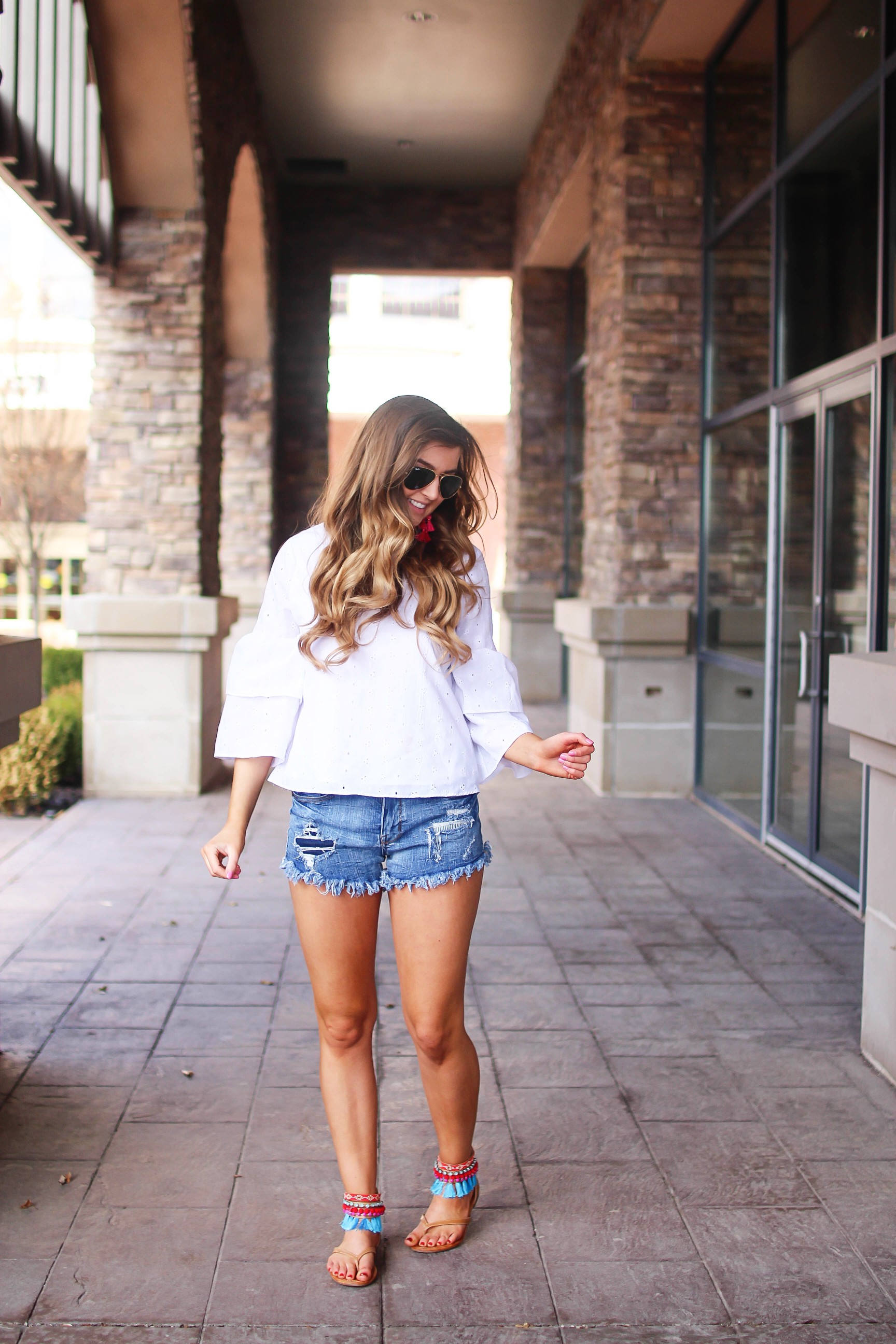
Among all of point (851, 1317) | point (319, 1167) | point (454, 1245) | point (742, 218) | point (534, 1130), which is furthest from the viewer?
point (742, 218)

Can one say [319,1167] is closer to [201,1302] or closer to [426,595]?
[201,1302]

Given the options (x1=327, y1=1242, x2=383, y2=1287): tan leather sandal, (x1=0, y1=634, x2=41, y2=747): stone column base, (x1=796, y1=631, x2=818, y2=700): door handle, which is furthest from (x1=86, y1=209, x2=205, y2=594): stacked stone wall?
(x1=327, y1=1242, x2=383, y2=1287): tan leather sandal

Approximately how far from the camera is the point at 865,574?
4406 millimetres

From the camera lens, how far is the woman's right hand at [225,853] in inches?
79.0

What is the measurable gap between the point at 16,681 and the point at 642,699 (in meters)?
4.63

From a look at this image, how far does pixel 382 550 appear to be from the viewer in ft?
6.45

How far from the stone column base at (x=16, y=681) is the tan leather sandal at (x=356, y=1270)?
1371 millimetres

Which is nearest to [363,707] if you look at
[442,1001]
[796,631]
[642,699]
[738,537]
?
[442,1001]

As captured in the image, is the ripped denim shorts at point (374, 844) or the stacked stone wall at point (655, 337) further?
the stacked stone wall at point (655, 337)

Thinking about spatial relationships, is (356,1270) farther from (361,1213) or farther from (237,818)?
(237,818)

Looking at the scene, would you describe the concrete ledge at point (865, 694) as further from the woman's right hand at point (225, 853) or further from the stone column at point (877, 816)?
the woman's right hand at point (225, 853)

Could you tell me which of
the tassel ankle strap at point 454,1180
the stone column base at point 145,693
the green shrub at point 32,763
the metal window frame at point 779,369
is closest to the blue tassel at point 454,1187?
the tassel ankle strap at point 454,1180

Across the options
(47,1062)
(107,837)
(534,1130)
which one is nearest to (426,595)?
(534,1130)

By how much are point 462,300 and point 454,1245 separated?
2869 cm
